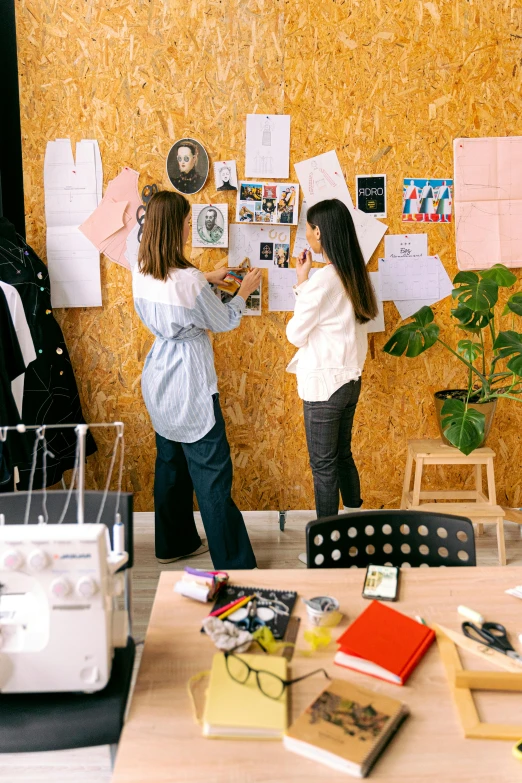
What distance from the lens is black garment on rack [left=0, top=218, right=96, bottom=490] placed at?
3182mm

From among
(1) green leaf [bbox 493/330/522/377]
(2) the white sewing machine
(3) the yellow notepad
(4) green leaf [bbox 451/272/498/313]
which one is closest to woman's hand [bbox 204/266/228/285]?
(4) green leaf [bbox 451/272/498/313]

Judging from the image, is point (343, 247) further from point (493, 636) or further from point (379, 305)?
point (493, 636)

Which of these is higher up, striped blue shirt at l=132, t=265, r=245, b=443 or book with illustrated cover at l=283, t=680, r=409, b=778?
striped blue shirt at l=132, t=265, r=245, b=443

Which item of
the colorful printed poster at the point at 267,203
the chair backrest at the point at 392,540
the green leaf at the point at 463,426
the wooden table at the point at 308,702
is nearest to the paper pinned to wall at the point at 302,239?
the colorful printed poster at the point at 267,203

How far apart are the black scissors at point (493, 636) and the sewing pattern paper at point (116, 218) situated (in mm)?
2564

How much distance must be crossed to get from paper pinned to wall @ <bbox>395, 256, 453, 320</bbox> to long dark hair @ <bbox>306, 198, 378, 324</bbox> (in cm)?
64

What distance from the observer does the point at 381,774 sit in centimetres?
105

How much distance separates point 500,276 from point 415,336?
46cm

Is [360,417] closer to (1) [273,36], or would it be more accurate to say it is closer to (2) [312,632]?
(1) [273,36]

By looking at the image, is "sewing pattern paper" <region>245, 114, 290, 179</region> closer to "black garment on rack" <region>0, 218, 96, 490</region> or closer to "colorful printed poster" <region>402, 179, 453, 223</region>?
"colorful printed poster" <region>402, 179, 453, 223</region>

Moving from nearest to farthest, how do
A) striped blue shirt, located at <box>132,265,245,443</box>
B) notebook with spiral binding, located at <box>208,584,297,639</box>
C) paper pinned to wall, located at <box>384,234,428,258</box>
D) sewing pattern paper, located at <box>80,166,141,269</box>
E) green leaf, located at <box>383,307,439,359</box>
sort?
notebook with spiral binding, located at <box>208,584,297,639</box> < striped blue shirt, located at <box>132,265,245,443</box> < green leaf, located at <box>383,307,439,359</box> < sewing pattern paper, located at <box>80,166,141,269</box> < paper pinned to wall, located at <box>384,234,428,258</box>

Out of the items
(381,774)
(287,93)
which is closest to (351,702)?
(381,774)

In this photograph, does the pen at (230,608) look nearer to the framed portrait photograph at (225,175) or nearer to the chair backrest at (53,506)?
the chair backrest at (53,506)

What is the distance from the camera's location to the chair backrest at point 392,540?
1.81 meters
